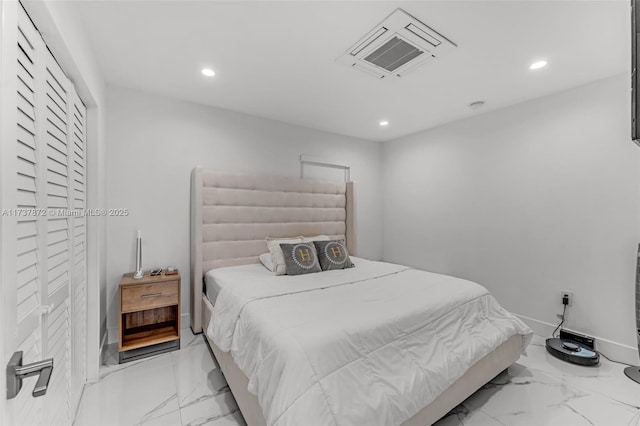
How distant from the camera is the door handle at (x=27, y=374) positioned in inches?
27.0

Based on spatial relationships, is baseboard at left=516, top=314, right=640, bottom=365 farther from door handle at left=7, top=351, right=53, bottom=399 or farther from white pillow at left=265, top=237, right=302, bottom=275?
door handle at left=7, top=351, right=53, bottom=399

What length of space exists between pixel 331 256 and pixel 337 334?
5.36 ft

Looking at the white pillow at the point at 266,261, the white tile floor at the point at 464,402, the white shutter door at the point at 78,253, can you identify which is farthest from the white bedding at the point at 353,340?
the white shutter door at the point at 78,253

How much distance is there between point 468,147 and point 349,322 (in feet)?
9.77

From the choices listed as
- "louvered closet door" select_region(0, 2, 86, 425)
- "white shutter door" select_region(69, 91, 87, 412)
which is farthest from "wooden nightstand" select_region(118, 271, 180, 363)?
"louvered closet door" select_region(0, 2, 86, 425)

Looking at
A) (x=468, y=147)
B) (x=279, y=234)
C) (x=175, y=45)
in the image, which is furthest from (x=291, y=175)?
(x=468, y=147)

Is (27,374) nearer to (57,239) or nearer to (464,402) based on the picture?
(57,239)

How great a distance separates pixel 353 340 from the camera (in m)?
1.47

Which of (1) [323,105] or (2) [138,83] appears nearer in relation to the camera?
(2) [138,83]

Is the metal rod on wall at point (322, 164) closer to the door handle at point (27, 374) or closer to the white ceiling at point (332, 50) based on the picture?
the white ceiling at point (332, 50)

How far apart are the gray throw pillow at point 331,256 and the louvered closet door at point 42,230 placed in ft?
6.70

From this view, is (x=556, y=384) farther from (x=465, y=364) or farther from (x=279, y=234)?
(x=279, y=234)

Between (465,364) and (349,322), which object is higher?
(349,322)

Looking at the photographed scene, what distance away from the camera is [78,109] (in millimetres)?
1841
